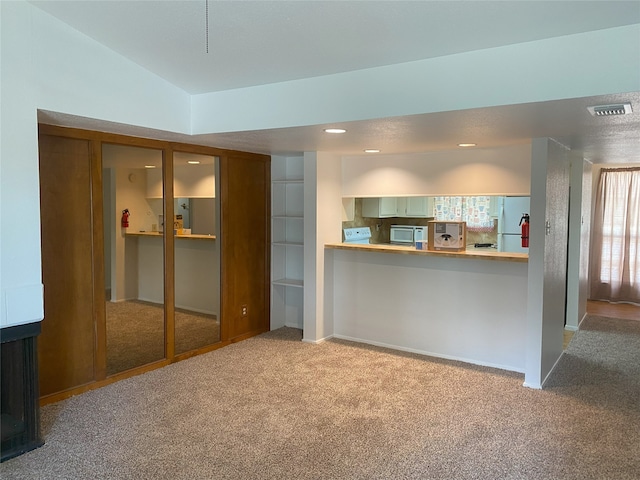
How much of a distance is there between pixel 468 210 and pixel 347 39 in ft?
16.1

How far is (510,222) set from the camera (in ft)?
22.5

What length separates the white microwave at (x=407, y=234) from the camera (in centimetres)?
732

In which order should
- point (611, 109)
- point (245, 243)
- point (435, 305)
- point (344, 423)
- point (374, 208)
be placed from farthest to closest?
point (374, 208)
point (245, 243)
point (435, 305)
point (344, 423)
point (611, 109)

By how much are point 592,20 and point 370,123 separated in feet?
4.56

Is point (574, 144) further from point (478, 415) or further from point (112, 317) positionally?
point (112, 317)

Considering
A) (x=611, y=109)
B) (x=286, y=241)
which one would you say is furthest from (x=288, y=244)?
(x=611, y=109)

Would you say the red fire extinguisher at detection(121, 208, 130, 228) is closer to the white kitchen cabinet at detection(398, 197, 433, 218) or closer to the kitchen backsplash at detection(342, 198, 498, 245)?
the kitchen backsplash at detection(342, 198, 498, 245)

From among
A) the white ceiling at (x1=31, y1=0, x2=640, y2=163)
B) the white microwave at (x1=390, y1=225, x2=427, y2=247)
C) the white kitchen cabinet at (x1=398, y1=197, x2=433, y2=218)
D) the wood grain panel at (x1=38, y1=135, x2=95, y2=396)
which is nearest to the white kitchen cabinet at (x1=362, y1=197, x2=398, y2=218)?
the white kitchen cabinet at (x1=398, y1=197, x2=433, y2=218)

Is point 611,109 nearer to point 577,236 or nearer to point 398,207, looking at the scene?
point 577,236

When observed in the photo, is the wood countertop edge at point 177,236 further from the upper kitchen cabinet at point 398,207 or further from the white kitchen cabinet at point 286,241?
the upper kitchen cabinet at point 398,207

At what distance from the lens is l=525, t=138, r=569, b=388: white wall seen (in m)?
3.89

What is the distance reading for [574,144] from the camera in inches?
172

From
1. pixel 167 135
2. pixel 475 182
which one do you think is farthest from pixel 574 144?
pixel 167 135

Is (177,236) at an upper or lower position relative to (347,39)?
lower
